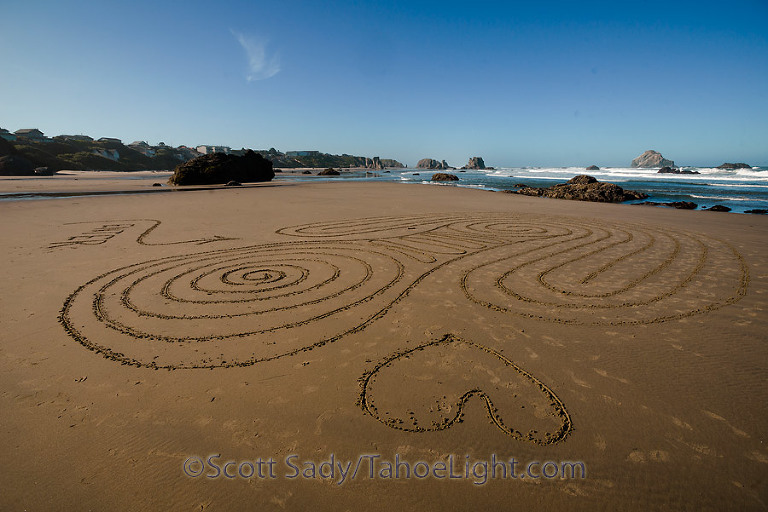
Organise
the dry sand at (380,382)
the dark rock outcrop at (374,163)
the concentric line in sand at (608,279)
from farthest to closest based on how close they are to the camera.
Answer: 1. the dark rock outcrop at (374,163)
2. the concentric line in sand at (608,279)
3. the dry sand at (380,382)

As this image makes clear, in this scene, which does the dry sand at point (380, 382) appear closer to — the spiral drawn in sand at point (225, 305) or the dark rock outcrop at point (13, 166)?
the spiral drawn in sand at point (225, 305)

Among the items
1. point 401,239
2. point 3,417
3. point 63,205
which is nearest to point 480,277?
point 401,239

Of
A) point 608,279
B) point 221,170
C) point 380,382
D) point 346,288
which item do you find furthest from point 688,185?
point 221,170

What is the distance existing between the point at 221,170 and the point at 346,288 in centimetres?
3970

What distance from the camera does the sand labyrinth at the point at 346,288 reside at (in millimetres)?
4332

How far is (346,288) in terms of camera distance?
238 inches

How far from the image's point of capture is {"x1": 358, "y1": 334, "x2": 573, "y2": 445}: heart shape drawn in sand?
9.42 ft

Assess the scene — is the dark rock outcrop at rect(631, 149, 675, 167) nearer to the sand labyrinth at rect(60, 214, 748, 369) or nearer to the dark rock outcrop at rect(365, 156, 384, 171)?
the dark rock outcrop at rect(365, 156, 384, 171)

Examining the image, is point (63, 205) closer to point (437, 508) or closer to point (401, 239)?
point (401, 239)

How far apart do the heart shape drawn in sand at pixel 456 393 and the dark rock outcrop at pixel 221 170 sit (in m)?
39.3

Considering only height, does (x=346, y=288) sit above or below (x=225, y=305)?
above

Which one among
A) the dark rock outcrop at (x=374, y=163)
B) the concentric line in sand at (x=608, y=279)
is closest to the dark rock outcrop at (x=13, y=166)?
the concentric line in sand at (x=608, y=279)

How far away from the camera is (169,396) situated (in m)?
3.22

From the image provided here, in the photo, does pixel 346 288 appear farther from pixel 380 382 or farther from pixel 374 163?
pixel 374 163
